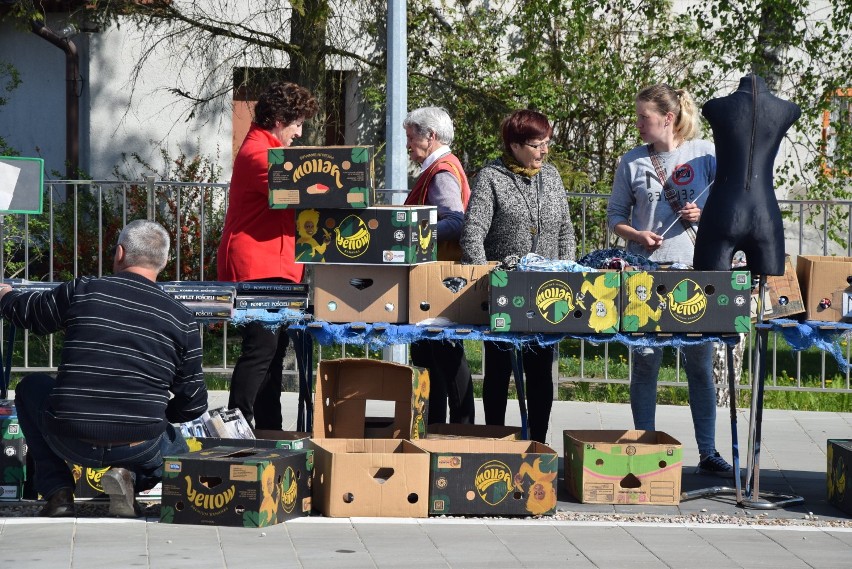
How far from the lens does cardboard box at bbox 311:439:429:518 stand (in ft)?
18.0

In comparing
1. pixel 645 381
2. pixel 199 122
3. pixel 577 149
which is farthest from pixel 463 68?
pixel 645 381

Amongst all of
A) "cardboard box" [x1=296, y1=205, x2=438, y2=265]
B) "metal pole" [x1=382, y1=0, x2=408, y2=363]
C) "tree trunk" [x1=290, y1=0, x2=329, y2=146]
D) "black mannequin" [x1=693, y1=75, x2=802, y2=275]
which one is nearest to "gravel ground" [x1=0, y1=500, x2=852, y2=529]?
"black mannequin" [x1=693, y1=75, x2=802, y2=275]

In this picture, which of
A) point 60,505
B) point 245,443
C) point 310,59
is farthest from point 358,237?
point 310,59

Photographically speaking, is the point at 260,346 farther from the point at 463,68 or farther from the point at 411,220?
the point at 463,68

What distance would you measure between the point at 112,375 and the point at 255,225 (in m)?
1.49

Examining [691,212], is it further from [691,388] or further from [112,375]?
[112,375]

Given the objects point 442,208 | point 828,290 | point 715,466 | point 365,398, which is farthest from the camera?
point 715,466

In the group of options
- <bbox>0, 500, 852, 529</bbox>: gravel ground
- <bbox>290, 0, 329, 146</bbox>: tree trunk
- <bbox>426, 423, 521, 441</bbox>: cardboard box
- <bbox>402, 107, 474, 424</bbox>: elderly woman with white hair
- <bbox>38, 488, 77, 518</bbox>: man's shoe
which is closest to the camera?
<bbox>38, 488, 77, 518</bbox>: man's shoe

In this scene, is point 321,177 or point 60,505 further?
point 321,177

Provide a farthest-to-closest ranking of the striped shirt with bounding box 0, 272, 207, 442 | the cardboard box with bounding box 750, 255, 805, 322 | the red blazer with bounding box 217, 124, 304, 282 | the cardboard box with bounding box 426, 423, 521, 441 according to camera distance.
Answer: the red blazer with bounding box 217, 124, 304, 282
the cardboard box with bounding box 426, 423, 521, 441
the cardboard box with bounding box 750, 255, 805, 322
the striped shirt with bounding box 0, 272, 207, 442

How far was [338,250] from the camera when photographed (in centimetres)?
589

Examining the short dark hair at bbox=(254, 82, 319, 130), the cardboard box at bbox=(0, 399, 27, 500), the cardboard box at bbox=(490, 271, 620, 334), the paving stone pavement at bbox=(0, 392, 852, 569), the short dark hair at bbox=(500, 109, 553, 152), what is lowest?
the paving stone pavement at bbox=(0, 392, 852, 569)

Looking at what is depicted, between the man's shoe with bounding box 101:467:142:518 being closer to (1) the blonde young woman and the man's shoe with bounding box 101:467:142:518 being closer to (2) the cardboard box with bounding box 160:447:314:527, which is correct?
(2) the cardboard box with bounding box 160:447:314:527

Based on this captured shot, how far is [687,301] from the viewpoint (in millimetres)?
5660
